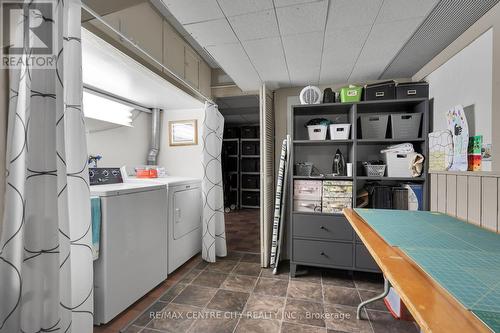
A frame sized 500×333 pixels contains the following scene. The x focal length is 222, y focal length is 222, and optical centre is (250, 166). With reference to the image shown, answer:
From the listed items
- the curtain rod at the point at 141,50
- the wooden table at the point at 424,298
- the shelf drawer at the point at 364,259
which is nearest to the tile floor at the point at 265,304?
the shelf drawer at the point at 364,259

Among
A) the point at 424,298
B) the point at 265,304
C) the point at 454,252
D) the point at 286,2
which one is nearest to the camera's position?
the point at 424,298

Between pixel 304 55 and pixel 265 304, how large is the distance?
209cm

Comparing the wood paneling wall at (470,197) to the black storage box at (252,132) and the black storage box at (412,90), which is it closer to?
the black storage box at (412,90)

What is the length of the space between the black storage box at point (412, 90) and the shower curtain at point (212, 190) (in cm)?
196

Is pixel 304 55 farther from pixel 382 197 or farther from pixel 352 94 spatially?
pixel 382 197

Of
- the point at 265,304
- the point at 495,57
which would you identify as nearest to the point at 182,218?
the point at 265,304

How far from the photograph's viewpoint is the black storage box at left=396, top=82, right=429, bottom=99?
2.04 meters

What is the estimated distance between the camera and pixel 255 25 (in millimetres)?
1439

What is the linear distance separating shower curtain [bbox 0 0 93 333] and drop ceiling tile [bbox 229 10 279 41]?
0.87 m

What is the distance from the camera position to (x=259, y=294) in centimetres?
198

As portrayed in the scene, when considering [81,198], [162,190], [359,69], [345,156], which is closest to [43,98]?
[81,198]

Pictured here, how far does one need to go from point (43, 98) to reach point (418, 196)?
2753mm

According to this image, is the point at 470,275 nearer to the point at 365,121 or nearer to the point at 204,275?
the point at 365,121

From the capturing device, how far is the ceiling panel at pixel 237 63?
175cm
